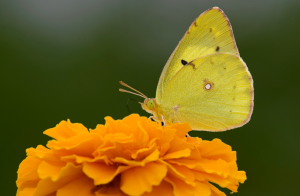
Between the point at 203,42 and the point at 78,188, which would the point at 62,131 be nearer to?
the point at 78,188

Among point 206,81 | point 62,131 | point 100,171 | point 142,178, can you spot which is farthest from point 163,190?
point 206,81

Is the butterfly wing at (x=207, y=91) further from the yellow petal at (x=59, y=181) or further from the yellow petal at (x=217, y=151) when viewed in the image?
the yellow petal at (x=59, y=181)

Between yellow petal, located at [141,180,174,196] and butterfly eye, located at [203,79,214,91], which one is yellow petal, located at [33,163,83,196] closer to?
yellow petal, located at [141,180,174,196]

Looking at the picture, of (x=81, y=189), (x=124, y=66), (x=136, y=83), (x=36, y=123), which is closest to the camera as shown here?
(x=81, y=189)

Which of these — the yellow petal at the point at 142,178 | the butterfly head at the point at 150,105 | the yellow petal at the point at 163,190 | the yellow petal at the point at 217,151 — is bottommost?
the yellow petal at the point at 163,190

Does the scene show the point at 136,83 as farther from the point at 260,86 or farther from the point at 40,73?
the point at 260,86

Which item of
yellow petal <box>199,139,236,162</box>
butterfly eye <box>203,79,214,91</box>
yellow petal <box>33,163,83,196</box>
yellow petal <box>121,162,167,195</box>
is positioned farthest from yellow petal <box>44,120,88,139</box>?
butterfly eye <box>203,79,214,91</box>

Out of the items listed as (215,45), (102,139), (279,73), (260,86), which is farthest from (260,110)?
(102,139)

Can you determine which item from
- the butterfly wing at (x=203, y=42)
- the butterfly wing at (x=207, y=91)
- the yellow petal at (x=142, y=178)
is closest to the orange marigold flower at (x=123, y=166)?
the yellow petal at (x=142, y=178)
